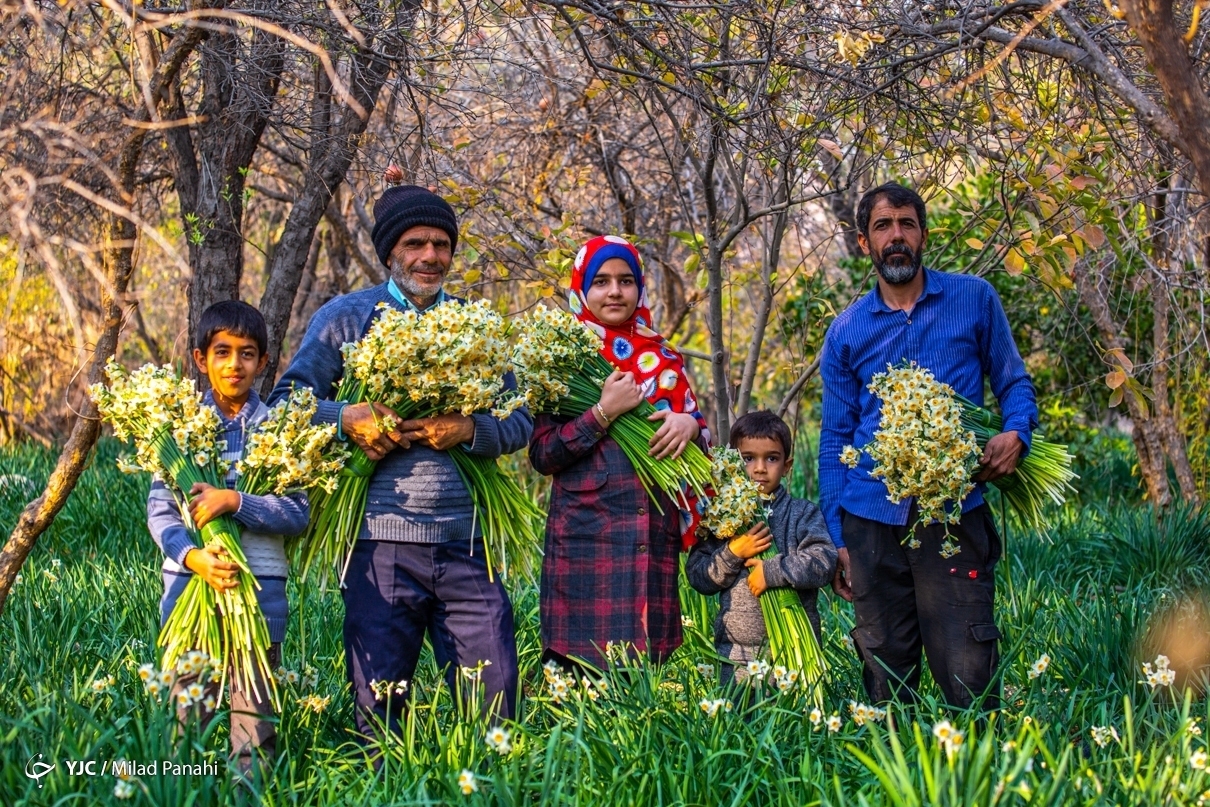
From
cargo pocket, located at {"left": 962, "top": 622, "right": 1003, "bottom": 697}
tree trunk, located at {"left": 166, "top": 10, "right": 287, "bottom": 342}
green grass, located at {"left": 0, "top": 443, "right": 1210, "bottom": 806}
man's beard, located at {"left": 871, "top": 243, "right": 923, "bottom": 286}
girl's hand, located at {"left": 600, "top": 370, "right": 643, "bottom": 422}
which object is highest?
tree trunk, located at {"left": 166, "top": 10, "right": 287, "bottom": 342}

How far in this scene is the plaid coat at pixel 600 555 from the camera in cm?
367

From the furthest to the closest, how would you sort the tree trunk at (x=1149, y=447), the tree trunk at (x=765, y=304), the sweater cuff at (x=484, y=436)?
1. the tree trunk at (x=1149, y=447)
2. the tree trunk at (x=765, y=304)
3. the sweater cuff at (x=484, y=436)


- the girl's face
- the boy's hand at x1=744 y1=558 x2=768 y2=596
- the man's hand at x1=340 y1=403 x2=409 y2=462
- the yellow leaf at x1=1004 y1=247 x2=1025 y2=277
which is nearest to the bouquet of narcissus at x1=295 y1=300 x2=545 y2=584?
the man's hand at x1=340 y1=403 x2=409 y2=462

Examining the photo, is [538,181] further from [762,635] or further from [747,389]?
[762,635]

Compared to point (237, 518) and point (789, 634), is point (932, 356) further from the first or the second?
point (237, 518)

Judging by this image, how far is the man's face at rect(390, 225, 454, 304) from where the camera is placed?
3506 millimetres

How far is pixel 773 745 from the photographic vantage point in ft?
9.91

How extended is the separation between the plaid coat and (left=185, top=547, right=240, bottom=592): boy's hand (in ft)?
3.27

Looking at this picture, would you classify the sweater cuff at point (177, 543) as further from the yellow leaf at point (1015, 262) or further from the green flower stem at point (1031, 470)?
the yellow leaf at point (1015, 262)

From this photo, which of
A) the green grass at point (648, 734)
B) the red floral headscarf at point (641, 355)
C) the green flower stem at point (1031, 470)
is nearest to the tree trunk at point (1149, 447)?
the green grass at point (648, 734)

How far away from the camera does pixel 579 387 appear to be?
12.2 ft

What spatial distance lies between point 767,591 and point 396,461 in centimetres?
117

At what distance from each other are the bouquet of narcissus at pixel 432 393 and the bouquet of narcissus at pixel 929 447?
1.04m

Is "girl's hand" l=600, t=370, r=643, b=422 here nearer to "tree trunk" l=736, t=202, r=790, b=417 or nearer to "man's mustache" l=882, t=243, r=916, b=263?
"man's mustache" l=882, t=243, r=916, b=263
